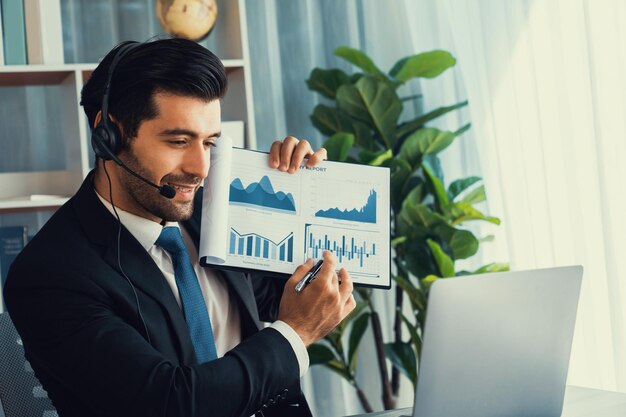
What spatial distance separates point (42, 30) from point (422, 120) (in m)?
1.18

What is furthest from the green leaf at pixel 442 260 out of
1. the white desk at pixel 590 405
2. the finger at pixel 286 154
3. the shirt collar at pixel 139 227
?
the shirt collar at pixel 139 227

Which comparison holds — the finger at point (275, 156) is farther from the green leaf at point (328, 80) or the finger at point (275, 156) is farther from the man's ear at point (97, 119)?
the green leaf at point (328, 80)

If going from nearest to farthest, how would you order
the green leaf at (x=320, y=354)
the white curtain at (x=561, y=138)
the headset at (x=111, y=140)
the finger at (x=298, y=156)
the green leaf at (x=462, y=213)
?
the headset at (x=111, y=140), the finger at (x=298, y=156), the white curtain at (x=561, y=138), the green leaf at (x=462, y=213), the green leaf at (x=320, y=354)

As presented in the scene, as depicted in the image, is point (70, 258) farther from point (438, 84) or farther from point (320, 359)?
point (438, 84)

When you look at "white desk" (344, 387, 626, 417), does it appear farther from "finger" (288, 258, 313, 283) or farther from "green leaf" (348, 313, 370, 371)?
"green leaf" (348, 313, 370, 371)

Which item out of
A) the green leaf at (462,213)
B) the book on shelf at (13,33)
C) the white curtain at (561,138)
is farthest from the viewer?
the green leaf at (462,213)

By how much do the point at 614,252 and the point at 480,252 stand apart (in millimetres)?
623

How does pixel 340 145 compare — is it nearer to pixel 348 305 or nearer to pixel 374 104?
pixel 374 104

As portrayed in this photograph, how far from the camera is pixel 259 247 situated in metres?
1.43

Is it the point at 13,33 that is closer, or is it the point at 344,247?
the point at 344,247

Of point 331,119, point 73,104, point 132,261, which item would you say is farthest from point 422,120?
point 132,261

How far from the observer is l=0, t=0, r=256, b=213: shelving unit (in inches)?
94.8

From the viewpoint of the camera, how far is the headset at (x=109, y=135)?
1350 millimetres

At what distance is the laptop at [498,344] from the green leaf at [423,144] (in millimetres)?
1274
